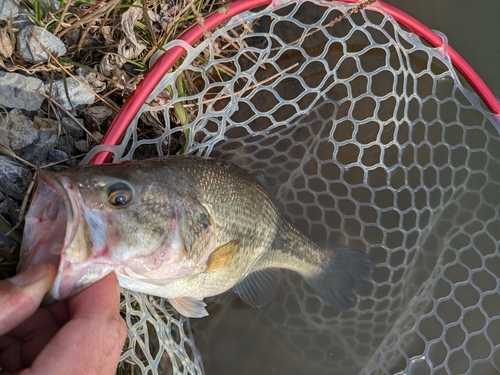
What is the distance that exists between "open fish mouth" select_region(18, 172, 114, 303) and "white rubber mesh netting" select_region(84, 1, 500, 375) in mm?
1401

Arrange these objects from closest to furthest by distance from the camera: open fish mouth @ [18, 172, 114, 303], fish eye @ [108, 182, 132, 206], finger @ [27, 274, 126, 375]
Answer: finger @ [27, 274, 126, 375] → open fish mouth @ [18, 172, 114, 303] → fish eye @ [108, 182, 132, 206]

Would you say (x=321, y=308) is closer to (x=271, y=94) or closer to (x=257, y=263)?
(x=257, y=263)

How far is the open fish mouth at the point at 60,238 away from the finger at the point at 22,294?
0.14 ft

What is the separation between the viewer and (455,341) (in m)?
2.93

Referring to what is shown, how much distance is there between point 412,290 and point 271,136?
1519 mm

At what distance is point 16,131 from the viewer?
2043mm

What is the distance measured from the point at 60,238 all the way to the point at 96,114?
1.02 m

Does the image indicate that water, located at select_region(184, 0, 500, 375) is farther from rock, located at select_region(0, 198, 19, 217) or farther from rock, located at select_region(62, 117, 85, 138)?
rock, located at select_region(0, 198, 19, 217)

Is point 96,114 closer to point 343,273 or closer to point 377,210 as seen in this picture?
point 343,273

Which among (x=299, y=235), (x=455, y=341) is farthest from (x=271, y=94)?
(x=455, y=341)

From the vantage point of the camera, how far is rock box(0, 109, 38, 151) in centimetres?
203

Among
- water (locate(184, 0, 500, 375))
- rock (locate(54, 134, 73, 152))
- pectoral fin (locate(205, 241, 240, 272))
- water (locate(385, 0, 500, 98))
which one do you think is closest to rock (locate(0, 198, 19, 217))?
rock (locate(54, 134, 73, 152))

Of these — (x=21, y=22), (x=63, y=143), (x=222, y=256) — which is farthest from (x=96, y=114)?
(x=222, y=256)

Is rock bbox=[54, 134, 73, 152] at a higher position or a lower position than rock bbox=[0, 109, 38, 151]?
lower
